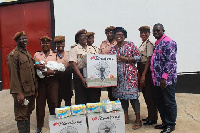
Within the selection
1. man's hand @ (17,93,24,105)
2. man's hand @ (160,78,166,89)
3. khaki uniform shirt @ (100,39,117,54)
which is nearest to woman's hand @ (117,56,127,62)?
khaki uniform shirt @ (100,39,117,54)

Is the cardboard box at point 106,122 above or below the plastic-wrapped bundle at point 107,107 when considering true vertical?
below

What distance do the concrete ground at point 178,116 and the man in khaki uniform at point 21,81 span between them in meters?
0.80

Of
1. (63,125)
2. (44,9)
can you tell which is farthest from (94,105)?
(44,9)

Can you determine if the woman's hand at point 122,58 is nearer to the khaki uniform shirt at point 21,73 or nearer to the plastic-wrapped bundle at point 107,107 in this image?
the plastic-wrapped bundle at point 107,107

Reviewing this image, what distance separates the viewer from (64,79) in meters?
3.92

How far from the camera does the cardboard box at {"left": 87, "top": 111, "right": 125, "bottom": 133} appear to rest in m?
2.85

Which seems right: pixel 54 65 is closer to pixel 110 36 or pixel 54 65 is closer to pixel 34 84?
pixel 34 84

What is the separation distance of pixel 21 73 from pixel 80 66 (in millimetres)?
984

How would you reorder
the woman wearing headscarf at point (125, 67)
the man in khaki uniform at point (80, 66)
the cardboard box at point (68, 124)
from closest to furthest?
the cardboard box at point (68, 124), the man in khaki uniform at point (80, 66), the woman wearing headscarf at point (125, 67)

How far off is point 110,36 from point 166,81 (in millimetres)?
1595

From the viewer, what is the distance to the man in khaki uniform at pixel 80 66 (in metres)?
3.40

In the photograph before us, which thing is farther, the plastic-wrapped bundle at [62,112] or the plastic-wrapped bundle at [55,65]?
the plastic-wrapped bundle at [55,65]

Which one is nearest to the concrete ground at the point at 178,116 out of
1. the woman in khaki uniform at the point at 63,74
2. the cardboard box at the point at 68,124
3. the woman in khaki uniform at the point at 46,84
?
the woman in khaki uniform at the point at 46,84

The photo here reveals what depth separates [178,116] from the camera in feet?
14.1
